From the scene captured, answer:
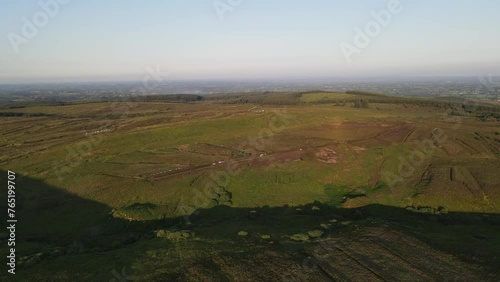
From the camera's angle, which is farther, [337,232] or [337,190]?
[337,190]

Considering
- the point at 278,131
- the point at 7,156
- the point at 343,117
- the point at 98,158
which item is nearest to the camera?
the point at 98,158

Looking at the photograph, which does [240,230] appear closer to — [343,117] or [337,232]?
[337,232]

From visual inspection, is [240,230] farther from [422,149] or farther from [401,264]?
[422,149]

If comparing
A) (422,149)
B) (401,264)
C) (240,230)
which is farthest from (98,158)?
(422,149)

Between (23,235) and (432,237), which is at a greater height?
(432,237)

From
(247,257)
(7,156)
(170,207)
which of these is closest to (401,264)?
(247,257)

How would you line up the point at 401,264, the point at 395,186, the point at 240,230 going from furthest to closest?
the point at 395,186 < the point at 240,230 < the point at 401,264
